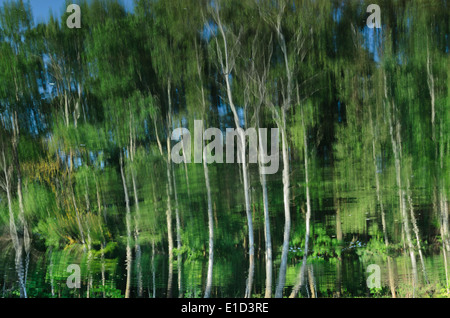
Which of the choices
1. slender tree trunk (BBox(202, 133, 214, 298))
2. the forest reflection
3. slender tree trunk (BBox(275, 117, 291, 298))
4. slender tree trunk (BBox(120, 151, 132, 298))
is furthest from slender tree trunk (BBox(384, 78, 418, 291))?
slender tree trunk (BBox(120, 151, 132, 298))

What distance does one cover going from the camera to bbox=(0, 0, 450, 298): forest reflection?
2.62 meters

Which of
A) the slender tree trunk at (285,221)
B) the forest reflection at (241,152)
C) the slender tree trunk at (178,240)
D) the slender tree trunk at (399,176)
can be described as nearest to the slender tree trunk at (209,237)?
the forest reflection at (241,152)

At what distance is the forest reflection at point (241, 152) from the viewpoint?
2625 mm

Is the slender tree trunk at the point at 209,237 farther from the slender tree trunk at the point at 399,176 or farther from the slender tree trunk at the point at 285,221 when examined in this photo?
the slender tree trunk at the point at 399,176

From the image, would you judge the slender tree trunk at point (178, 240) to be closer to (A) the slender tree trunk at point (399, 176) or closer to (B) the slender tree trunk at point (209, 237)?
(B) the slender tree trunk at point (209, 237)

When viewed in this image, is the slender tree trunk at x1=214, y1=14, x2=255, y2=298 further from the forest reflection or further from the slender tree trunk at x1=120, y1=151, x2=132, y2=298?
the slender tree trunk at x1=120, y1=151, x2=132, y2=298

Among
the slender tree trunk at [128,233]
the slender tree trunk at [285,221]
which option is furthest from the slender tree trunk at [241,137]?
the slender tree trunk at [128,233]

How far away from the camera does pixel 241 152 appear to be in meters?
2.64

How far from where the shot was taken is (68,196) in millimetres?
2719

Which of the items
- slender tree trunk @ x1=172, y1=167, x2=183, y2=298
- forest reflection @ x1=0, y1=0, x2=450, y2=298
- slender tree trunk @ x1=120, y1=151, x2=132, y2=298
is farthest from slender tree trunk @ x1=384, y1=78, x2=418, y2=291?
slender tree trunk @ x1=120, y1=151, x2=132, y2=298
